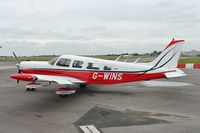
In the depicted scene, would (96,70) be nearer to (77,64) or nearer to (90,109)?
(77,64)

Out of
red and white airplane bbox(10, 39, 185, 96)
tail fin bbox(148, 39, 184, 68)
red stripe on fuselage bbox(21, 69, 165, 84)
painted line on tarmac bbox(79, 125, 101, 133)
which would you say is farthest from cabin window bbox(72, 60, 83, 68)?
painted line on tarmac bbox(79, 125, 101, 133)

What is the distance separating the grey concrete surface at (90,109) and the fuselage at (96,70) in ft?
2.52

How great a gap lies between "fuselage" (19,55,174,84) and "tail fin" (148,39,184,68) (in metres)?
0.26

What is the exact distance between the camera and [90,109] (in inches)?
311

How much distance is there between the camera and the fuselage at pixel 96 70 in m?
10.8

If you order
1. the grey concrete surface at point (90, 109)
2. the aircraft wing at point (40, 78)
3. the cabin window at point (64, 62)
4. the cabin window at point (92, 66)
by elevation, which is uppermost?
the cabin window at point (64, 62)

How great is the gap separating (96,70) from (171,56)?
12.0 ft

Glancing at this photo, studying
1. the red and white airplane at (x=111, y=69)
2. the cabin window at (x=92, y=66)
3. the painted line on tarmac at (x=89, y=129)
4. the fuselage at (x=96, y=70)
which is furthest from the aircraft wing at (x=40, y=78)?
the painted line on tarmac at (x=89, y=129)

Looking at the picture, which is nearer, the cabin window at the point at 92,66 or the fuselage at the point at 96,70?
the fuselage at the point at 96,70

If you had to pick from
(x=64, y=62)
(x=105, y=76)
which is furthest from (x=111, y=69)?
(x=64, y=62)

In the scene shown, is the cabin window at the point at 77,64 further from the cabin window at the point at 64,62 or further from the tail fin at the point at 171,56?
the tail fin at the point at 171,56

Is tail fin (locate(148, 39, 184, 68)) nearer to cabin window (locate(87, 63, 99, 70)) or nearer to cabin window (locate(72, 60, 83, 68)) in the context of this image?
cabin window (locate(87, 63, 99, 70))

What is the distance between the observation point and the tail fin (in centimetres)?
1076

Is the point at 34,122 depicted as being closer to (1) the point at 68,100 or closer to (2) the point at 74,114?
(2) the point at 74,114
